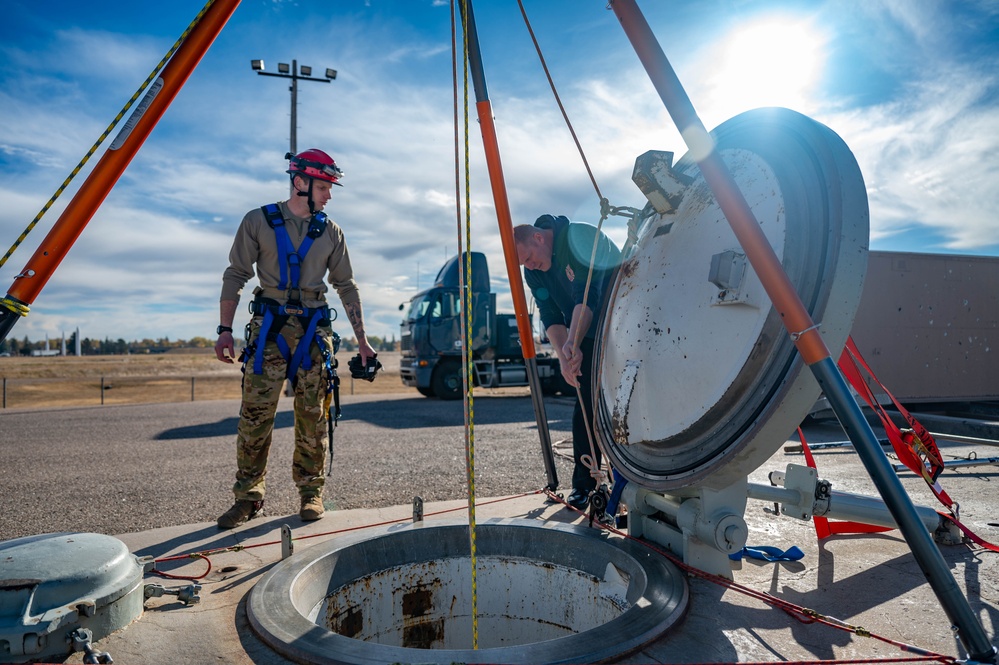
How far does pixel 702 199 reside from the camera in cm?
251

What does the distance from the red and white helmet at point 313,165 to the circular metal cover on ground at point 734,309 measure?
1741mm

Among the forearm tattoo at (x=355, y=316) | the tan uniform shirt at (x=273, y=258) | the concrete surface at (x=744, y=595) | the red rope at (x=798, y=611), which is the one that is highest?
the tan uniform shirt at (x=273, y=258)

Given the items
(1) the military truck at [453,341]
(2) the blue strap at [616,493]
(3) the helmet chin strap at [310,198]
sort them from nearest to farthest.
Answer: (2) the blue strap at [616,493] < (3) the helmet chin strap at [310,198] < (1) the military truck at [453,341]

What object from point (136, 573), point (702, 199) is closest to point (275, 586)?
point (136, 573)

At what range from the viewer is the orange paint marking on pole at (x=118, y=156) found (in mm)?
1919

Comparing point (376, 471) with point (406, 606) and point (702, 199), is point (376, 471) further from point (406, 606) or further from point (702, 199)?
point (702, 199)

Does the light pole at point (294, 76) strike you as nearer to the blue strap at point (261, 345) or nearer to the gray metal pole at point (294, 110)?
the gray metal pole at point (294, 110)

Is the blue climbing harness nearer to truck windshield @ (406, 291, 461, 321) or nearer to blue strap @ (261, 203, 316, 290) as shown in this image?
blue strap @ (261, 203, 316, 290)

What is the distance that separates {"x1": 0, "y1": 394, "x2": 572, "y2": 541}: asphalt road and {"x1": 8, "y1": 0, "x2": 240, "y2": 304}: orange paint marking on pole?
211 cm

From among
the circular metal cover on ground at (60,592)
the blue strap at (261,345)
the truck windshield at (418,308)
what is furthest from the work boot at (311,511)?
the truck windshield at (418,308)

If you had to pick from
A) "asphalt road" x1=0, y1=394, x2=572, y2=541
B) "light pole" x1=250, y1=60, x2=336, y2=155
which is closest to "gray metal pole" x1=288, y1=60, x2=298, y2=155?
"light pole" x1=250, y1=60, x2=336, y2=155

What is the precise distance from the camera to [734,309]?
2160 millimetres

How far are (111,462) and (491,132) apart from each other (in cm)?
509

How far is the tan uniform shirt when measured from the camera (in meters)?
3.37
